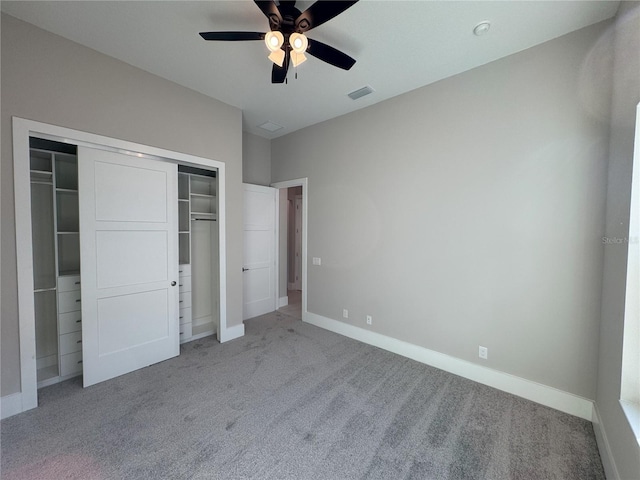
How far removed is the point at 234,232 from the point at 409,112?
2714 mm

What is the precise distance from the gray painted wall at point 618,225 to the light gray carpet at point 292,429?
0.39 metres

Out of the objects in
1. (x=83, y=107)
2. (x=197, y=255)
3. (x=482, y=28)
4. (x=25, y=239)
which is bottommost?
(x=197, y=255)

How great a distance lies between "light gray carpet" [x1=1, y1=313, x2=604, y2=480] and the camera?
1.56 m

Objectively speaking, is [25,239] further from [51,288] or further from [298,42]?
[298,42]

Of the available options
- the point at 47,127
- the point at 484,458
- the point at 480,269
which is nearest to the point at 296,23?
the point at 47,127

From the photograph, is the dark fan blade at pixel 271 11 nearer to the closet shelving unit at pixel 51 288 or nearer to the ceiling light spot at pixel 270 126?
the ceiling light spot at pixel 270 126

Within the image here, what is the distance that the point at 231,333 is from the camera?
3355 mm

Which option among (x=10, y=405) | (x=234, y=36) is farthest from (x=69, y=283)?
(x=234, y=36)

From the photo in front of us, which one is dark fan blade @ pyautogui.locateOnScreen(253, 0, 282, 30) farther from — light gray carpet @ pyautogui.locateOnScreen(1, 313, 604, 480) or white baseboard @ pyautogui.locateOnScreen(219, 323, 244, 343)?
white baseboard @ pyautogui.locateOnScreen(219, 323, 244, 343)

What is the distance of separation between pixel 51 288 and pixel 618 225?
4.73 m

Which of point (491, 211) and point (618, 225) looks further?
point (491, 211)

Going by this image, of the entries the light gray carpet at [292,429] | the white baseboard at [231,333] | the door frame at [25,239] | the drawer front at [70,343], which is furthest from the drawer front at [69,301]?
the white baseboard at [231,333]

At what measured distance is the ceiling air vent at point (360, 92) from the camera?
111 inches

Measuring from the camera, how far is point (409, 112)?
9.49 ft
